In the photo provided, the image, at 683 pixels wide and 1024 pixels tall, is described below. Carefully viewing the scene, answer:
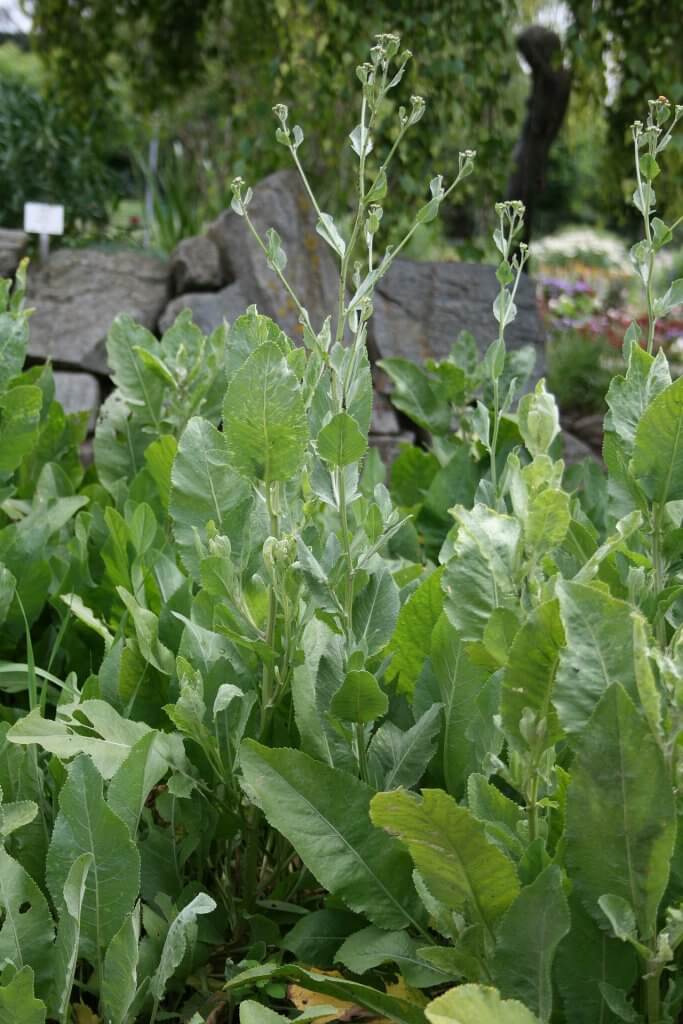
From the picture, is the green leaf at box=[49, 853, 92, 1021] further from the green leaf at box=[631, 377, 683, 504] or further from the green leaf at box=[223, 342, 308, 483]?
the green leaf at box=[631, 377, 683, 504]

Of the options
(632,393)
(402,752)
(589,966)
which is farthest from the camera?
(632,393)

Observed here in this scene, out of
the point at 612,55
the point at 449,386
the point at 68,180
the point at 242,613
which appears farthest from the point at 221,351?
the point at 612,55

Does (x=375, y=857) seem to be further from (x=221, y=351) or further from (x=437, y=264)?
(x=437, y=264)

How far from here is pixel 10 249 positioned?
4.69 meters

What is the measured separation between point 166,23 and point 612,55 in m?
2.61

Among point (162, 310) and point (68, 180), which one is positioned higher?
point (68, 180)

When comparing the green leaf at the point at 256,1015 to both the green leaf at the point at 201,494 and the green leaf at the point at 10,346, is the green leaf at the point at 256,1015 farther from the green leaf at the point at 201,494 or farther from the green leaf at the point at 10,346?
the green leaf at the point at 10,346

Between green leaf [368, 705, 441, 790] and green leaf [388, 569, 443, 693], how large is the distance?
4.3 inches

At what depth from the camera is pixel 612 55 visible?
6.02 m

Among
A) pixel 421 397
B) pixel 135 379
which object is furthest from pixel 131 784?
pixel 421 397

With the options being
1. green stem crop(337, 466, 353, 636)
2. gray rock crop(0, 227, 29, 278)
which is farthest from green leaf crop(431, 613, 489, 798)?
gray rock crop(0, 227, 29, 278)

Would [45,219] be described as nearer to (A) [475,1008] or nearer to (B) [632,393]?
(B) [632,393]

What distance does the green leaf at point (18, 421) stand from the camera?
144 centimetres

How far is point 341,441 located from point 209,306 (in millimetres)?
3596
